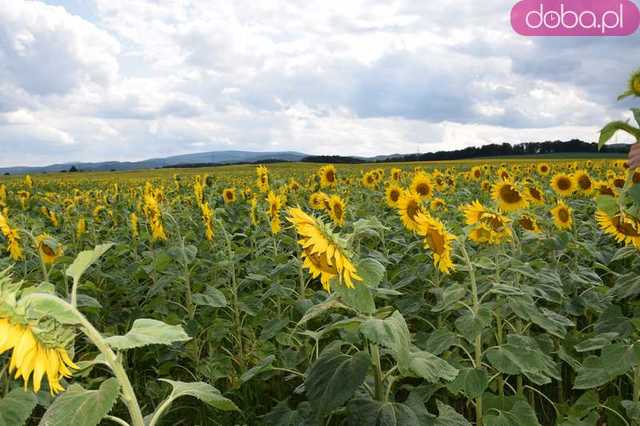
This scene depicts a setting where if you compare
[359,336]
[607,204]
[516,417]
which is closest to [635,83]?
[607,204]

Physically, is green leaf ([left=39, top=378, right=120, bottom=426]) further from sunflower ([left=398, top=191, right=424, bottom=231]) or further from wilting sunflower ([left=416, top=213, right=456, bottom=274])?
sunflower ([left=398, top=191, right=424, bottom=231])

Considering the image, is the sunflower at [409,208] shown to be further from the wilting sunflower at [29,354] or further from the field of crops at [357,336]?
the wilting sunflower at [29,354]

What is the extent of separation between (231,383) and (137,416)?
256 cm

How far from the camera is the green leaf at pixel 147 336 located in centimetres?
142

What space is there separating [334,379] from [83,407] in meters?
0.92

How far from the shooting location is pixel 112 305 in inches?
227

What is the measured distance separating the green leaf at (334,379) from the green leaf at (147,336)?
2.27 feet

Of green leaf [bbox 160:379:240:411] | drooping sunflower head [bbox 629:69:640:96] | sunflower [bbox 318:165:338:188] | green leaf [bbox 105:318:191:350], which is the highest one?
drooping sunflower head [bbox 629:69:640:96]

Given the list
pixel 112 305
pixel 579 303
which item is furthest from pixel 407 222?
pixel 112 305

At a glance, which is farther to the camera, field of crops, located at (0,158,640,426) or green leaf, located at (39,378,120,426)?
field of crops, located at (0,158,640,426)

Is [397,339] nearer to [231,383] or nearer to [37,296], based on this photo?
[37,296]

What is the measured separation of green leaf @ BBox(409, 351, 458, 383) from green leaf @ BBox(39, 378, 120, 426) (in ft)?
3.50

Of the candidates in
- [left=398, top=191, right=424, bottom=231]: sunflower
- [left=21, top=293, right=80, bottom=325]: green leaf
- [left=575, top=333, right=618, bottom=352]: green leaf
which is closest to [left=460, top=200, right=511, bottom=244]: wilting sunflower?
[left=575, top=333, right=618, bottom=352]: green leaf

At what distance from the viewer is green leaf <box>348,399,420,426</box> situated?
2.04m
